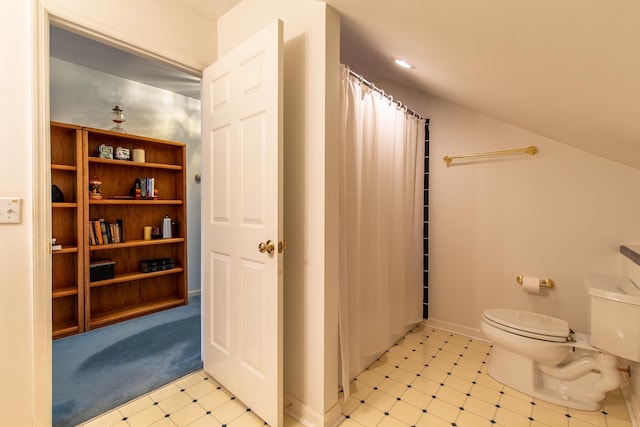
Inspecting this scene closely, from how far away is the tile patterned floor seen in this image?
151cm

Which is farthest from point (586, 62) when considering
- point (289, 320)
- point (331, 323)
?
point (289, 320)

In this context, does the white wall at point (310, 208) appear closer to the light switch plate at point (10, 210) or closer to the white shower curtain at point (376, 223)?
the white shower curtain at point (376, 223)

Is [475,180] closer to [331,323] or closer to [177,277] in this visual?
[331,323]

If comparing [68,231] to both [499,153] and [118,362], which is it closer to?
[118,362]

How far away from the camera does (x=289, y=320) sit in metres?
1.59

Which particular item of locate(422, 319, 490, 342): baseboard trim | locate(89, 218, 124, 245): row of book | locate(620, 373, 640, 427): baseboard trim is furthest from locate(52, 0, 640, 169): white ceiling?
locate(89, 218, 124, 245): row of book

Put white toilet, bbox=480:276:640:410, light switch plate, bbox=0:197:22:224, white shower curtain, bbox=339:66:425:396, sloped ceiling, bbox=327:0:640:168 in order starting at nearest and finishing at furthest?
sloped ceiling, bbox=327:0:640:168 < light switch plate, bbox=0:197:22:224 < white toilet, bbox=480:276:640:410 < white shower curtain, bbox=339:66:425:396

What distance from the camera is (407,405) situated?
1639 mm

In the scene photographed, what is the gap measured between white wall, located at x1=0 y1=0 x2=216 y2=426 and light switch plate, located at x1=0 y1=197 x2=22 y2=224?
0.06ft

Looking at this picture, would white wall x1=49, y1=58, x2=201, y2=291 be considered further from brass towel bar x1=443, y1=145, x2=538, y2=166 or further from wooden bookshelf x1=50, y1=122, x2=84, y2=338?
brass towel bar x1=443, y1=145, x2=538, y2=166

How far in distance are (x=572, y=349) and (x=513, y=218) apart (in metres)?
0.96

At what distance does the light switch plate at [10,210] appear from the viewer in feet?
4.11

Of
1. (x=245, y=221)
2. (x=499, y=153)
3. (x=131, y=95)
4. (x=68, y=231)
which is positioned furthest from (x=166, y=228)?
(x=499, y=153)

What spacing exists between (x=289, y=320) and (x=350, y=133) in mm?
1146
